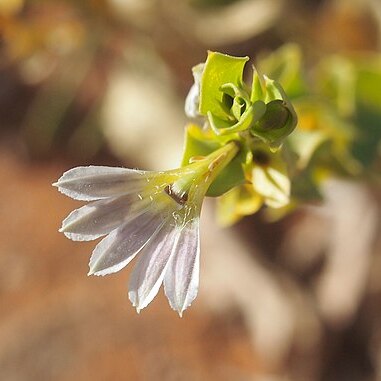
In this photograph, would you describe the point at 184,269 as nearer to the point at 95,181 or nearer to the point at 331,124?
the point at 95,181

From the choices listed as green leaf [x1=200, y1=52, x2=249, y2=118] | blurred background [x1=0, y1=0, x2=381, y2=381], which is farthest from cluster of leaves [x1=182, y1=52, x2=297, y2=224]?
blurred background [x1=0, y1=0, x2=381, y2=381]

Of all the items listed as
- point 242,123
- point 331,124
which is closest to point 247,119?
point 242,123

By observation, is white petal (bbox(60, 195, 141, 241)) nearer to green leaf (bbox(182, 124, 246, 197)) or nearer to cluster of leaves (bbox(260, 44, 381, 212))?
green leaf (bbox(182, 124, 246, 197))

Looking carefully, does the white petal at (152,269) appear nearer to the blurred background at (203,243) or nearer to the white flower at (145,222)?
the white flower at (145,222)

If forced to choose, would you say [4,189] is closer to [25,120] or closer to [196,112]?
[25,120]

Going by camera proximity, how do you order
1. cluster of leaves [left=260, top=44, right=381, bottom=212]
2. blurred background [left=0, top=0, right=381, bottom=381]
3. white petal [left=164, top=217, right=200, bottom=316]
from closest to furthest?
white petal [left=164, top=217, right=200, bottom=316]
cluster of leaves [left=260, top=44, right=381, bottom=212]
blurred background [left=0, top=0, right=381, bottom=381]

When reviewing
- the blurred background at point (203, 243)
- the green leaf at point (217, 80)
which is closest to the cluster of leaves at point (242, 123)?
the green leaf at point (217, 80)
